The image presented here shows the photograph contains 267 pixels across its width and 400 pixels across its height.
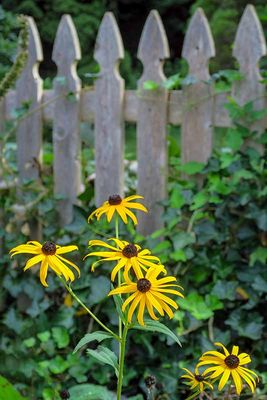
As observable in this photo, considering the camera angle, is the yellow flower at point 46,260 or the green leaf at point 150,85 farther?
the green leaf at point 150,85

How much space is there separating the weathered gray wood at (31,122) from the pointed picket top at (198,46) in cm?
86

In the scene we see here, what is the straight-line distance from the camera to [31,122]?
3.67 m

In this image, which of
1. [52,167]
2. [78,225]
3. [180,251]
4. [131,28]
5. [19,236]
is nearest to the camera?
[180,251]

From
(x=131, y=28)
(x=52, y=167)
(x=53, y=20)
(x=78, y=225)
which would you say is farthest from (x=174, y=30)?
(x=78, y=225)

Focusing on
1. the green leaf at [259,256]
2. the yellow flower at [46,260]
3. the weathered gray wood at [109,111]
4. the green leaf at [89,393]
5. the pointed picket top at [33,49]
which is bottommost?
the green leaf at [89,393]

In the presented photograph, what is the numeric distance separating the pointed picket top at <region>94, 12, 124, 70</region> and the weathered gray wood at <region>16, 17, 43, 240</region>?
407mm

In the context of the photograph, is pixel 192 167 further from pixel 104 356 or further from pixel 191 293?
pixel 104 356

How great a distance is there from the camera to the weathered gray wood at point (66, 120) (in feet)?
11.4

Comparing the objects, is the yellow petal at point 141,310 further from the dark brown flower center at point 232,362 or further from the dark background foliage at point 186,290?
the dark background foliage at point 186,290

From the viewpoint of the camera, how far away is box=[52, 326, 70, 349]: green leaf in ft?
10.1

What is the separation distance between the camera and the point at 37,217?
3609mm

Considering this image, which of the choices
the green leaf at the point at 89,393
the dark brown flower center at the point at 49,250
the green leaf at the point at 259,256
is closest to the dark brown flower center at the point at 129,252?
the dark brown flower center at the point at 49,250

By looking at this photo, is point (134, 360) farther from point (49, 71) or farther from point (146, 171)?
point (49, 71)

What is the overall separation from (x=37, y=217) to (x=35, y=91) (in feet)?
2.04
